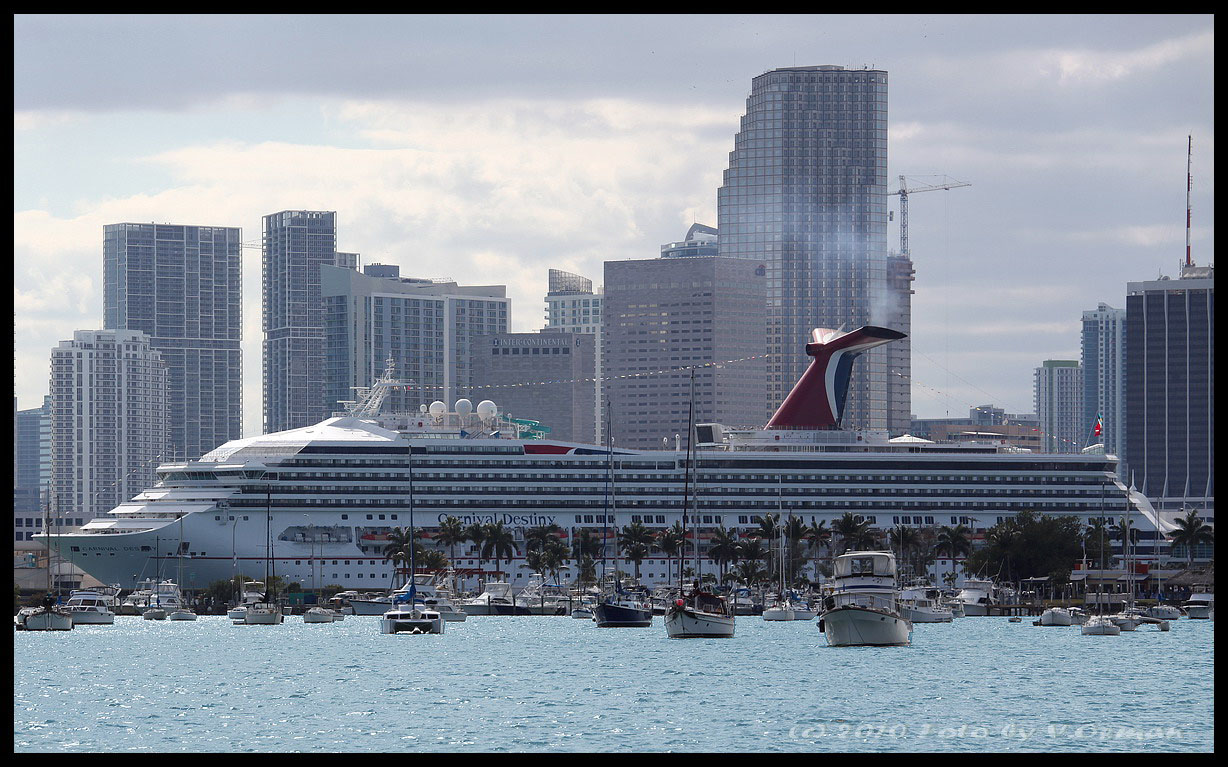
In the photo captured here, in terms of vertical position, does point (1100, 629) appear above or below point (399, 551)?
below

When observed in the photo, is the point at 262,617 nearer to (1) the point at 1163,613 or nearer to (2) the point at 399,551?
(2) the point at 399,551

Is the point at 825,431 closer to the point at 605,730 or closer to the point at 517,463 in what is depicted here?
the point at 517,463

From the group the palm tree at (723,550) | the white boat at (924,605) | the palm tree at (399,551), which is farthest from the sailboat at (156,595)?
the white boat at (924,605)

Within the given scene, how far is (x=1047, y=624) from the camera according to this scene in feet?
404

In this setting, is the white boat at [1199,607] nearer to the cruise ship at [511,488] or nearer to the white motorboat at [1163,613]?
the white motorboat at [1163,613]

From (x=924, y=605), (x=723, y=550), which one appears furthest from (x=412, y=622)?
(x=723, y=550)

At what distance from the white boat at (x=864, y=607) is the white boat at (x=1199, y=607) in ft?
174

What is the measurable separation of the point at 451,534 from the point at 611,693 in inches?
3430

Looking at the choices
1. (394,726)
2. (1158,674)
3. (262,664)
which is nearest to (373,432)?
(262,664)

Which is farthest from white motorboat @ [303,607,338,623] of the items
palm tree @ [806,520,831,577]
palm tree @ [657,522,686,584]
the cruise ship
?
palm tree @ [806,520,831,577]

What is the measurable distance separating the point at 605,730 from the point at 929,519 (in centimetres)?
11335

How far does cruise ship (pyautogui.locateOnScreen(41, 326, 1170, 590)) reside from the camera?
149500 millimetres

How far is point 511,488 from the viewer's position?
514ft
